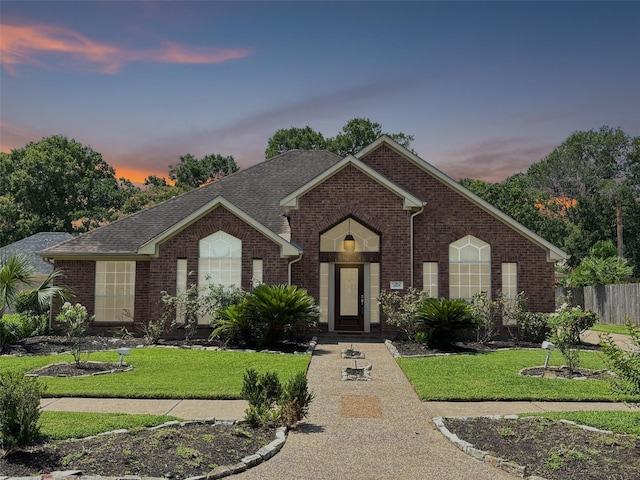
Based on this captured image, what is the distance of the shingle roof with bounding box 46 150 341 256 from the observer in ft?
65.2

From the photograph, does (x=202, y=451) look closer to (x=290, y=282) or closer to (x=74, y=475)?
(x=74, y=475)

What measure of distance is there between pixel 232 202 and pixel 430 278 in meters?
8.17

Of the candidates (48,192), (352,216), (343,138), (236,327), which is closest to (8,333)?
(236,327)

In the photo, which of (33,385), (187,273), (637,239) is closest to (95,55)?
(187,273)

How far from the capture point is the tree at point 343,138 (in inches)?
1823

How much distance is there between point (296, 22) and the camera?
14.5 m

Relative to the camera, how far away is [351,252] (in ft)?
64.2

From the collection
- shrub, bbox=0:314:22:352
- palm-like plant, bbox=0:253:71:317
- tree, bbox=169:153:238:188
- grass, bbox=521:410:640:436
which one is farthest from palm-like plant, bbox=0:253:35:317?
tree, bbox=169:153:238:188

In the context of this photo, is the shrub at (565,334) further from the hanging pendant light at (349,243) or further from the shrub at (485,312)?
the hanging pendant light at (349,243)

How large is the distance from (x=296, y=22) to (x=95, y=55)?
17.5ft

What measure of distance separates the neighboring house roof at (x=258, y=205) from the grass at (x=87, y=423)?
33.8 ft

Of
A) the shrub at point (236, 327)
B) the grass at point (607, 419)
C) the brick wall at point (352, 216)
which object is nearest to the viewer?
the grass at point (607, 419)

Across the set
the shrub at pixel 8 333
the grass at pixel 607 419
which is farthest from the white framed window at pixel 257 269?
the grass at pixel 607 419

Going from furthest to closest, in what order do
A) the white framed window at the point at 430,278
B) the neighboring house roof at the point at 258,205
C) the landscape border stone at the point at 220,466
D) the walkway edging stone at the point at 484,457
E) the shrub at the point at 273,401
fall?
the white framed window at the point at 430,278 → the neighboring house roof at the point at 258,205 → the shrub at the point at 273,401 → the walkway edging stone at the point at 484,457 → the landscape border stone at the point at 220,466
